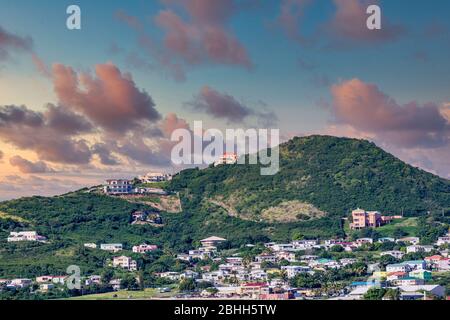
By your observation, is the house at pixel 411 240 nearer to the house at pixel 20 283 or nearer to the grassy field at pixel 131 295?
the grassy field at pixel 131 295

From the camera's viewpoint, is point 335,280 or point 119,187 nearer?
point 335,280

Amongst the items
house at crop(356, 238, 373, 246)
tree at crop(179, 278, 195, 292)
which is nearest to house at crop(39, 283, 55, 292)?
tree at crop(179, 278, 195, 292)

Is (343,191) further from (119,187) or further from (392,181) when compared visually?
(119,187)

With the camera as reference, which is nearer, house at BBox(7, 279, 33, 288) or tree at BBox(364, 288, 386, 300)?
tree at BBox(364, 288, 386, 300)

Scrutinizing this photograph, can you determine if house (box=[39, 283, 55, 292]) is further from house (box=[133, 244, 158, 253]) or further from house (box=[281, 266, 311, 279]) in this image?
house (box=[133, 244, 158, 253])

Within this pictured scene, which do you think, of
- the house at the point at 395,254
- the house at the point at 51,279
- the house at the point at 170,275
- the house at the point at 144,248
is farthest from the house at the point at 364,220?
the house at the point at 51,279

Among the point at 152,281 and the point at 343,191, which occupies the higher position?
the point at 343,191
